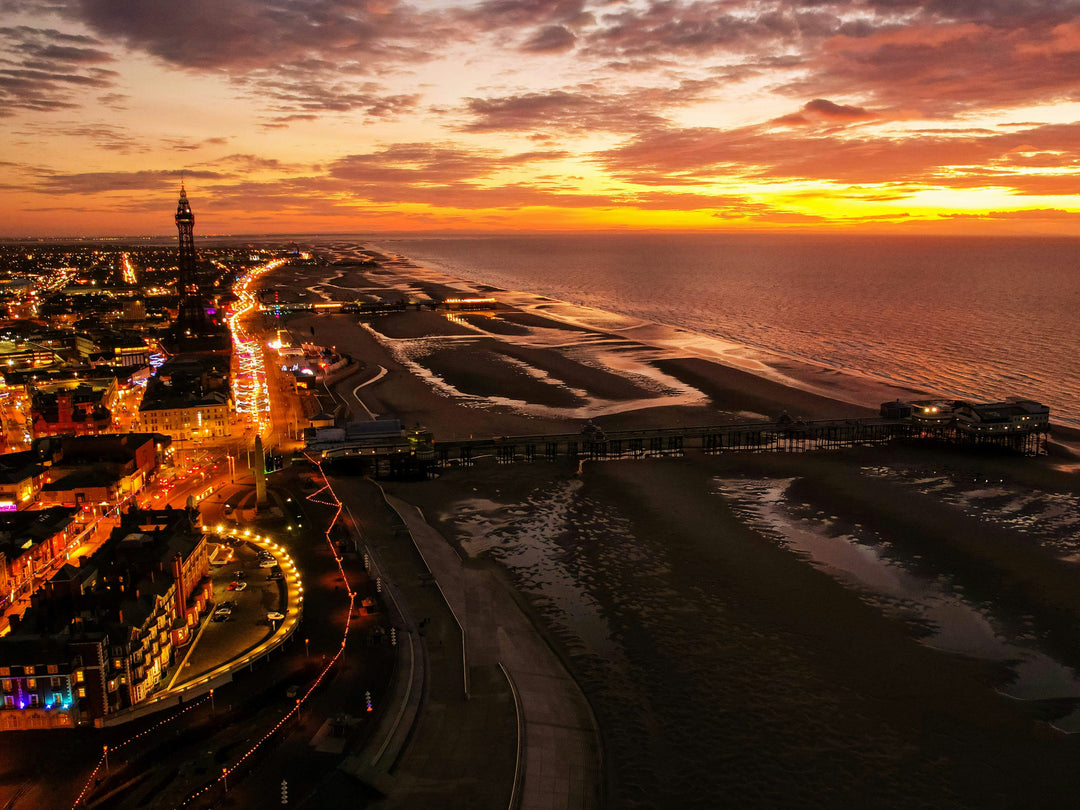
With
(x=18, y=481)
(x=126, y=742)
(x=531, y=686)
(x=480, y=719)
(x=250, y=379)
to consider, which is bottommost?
(x=126, y=742)

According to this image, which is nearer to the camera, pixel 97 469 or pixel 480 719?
pixel 480 719

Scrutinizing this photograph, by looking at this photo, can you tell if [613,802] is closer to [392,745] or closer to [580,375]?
[392,745]

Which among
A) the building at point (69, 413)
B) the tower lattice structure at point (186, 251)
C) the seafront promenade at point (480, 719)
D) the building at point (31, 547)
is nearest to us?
the seafront promenade at point (480, 719)

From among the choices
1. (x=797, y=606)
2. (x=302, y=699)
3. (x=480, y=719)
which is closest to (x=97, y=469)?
(x=302, y=699)

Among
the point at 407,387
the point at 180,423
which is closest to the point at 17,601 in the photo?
the point at 180,423

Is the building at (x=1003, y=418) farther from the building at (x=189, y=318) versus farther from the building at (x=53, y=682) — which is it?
the building at (x=189, y=318)

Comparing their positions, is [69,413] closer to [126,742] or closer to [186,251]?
[126,742]

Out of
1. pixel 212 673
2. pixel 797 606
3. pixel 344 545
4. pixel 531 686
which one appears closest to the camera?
pixel 212 673

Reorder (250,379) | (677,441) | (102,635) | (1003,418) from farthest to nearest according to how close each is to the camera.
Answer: (250,379) → (677,441) → (1003,418) → (102,635)

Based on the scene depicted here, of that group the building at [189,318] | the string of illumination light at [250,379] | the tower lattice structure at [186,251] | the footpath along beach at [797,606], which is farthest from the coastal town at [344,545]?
the tower lattice structure at [186,251]
